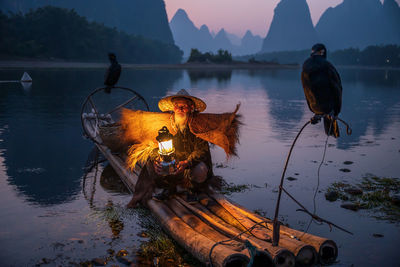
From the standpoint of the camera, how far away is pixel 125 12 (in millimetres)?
162625

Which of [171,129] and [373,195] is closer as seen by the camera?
[171,129]

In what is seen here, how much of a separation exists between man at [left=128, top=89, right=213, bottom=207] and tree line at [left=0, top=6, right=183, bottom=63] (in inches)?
2385

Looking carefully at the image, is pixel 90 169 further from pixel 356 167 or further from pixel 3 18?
pixel 3 18

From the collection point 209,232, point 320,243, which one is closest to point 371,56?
point 320,243

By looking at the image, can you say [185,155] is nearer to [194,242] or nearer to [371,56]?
[194,242]

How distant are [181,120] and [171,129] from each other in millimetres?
248

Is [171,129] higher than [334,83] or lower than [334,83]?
lower

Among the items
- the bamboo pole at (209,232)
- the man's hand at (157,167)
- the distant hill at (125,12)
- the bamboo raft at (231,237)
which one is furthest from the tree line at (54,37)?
the distant hill at (125,12)

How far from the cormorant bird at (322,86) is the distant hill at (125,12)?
480 ft

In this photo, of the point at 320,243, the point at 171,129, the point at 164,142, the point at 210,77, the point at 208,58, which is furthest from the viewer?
the point at 208,58

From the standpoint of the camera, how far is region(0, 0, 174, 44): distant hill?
140012 mm

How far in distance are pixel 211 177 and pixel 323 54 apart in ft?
8.19

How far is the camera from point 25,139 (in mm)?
10789

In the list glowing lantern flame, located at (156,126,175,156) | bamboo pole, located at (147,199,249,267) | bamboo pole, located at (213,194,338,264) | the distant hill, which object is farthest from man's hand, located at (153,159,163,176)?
the distant hill
